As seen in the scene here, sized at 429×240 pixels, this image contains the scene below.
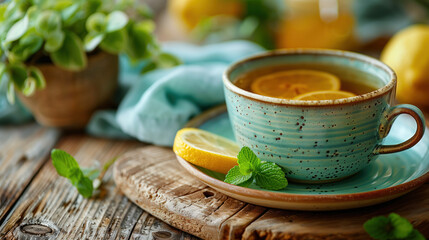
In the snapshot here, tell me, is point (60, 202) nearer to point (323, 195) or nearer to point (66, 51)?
point (66, 51)

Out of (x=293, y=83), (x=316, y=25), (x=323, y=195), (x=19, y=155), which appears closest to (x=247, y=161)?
(x=323, y=195)

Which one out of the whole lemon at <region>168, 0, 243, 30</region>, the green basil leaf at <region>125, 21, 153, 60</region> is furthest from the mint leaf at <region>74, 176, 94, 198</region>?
the whole lemon at <region>168, 0, 243, 30</region>

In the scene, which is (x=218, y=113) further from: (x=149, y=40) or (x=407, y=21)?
(x=407, y=21)

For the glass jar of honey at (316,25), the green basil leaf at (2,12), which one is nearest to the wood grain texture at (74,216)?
the green basil leaf at (2,12)

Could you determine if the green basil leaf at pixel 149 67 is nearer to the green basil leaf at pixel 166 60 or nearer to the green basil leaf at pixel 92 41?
the green basil leaf at pixel 166 60

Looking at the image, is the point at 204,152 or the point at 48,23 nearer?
the point at 204,152

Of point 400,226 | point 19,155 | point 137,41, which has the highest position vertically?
point 137,41
